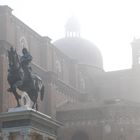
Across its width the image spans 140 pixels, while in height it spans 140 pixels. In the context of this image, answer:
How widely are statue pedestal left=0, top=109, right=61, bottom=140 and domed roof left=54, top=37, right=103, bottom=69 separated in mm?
37422

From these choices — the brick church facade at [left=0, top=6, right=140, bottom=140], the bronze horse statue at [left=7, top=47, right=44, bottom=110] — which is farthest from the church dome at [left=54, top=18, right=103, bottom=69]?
the bronze horse statue at [left=7, top=47, right=44, bottom=110]

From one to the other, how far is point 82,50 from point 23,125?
127 feet

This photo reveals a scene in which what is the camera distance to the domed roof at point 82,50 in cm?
5138

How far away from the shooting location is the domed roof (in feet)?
169

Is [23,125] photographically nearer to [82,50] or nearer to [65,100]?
[65,100]

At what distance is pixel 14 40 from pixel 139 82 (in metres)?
19.3

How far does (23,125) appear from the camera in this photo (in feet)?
43.5

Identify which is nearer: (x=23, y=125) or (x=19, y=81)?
(x=23, y=125)

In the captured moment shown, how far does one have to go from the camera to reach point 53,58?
1494 inches

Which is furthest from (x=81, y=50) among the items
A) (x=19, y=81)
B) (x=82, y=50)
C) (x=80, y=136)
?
(x=19, y=81)

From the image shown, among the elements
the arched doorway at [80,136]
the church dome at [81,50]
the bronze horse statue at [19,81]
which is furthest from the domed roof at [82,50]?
the bronze horse statue at [19,81]

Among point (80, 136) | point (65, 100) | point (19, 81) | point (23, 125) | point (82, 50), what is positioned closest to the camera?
point (23, 125)

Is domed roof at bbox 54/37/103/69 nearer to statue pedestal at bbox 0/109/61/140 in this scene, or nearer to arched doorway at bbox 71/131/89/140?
arched doorway at bbox 71/131/89/140

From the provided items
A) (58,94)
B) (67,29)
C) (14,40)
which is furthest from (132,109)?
(67,29)
